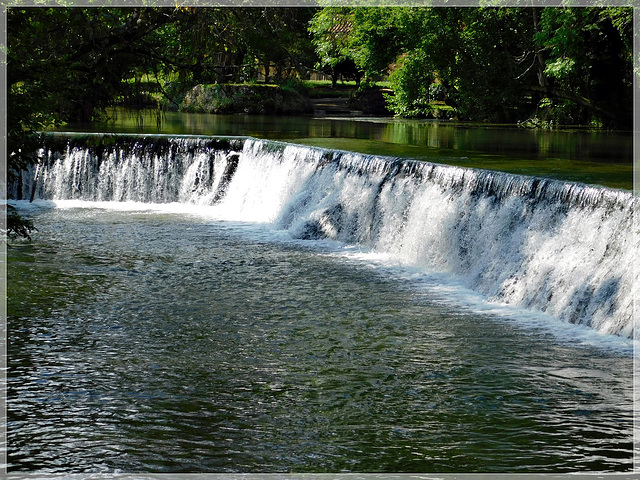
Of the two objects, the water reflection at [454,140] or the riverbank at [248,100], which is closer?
the water reflection at [454,140]

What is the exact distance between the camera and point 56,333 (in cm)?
972

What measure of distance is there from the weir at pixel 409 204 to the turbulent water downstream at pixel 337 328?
39 millimetres

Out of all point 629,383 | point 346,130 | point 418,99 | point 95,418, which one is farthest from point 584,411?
point 418,99

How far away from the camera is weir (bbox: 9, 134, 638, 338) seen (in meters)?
11.3

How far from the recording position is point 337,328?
33.4 ft

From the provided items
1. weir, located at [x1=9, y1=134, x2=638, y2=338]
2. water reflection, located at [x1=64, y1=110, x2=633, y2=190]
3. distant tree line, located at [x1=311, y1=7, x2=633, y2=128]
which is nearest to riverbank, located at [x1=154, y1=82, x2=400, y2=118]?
water reflection, located at [x1=64, y1=110, x2=633, y2=190]

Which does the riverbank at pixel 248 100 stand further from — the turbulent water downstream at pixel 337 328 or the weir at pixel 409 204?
the turbulent water downstream at pixel 337 328

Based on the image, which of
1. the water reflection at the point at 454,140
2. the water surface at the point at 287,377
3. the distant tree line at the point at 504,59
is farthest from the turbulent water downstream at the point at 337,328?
the distant tree line at the point at 504,59

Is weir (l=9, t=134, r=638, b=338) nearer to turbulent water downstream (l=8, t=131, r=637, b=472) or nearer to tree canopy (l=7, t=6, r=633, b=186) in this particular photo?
turbulent water downstream (l=8, t=131, r=637, b=472)

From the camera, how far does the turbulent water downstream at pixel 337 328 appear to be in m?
6.82

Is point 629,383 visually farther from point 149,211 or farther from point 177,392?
point 149,211

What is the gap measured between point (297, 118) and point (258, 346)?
85.7 feet

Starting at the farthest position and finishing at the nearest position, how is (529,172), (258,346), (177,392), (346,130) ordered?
(346,130) < (529,172) < (258,346) < (177,392)

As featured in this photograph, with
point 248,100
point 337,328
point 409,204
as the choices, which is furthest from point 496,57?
point 337,328
